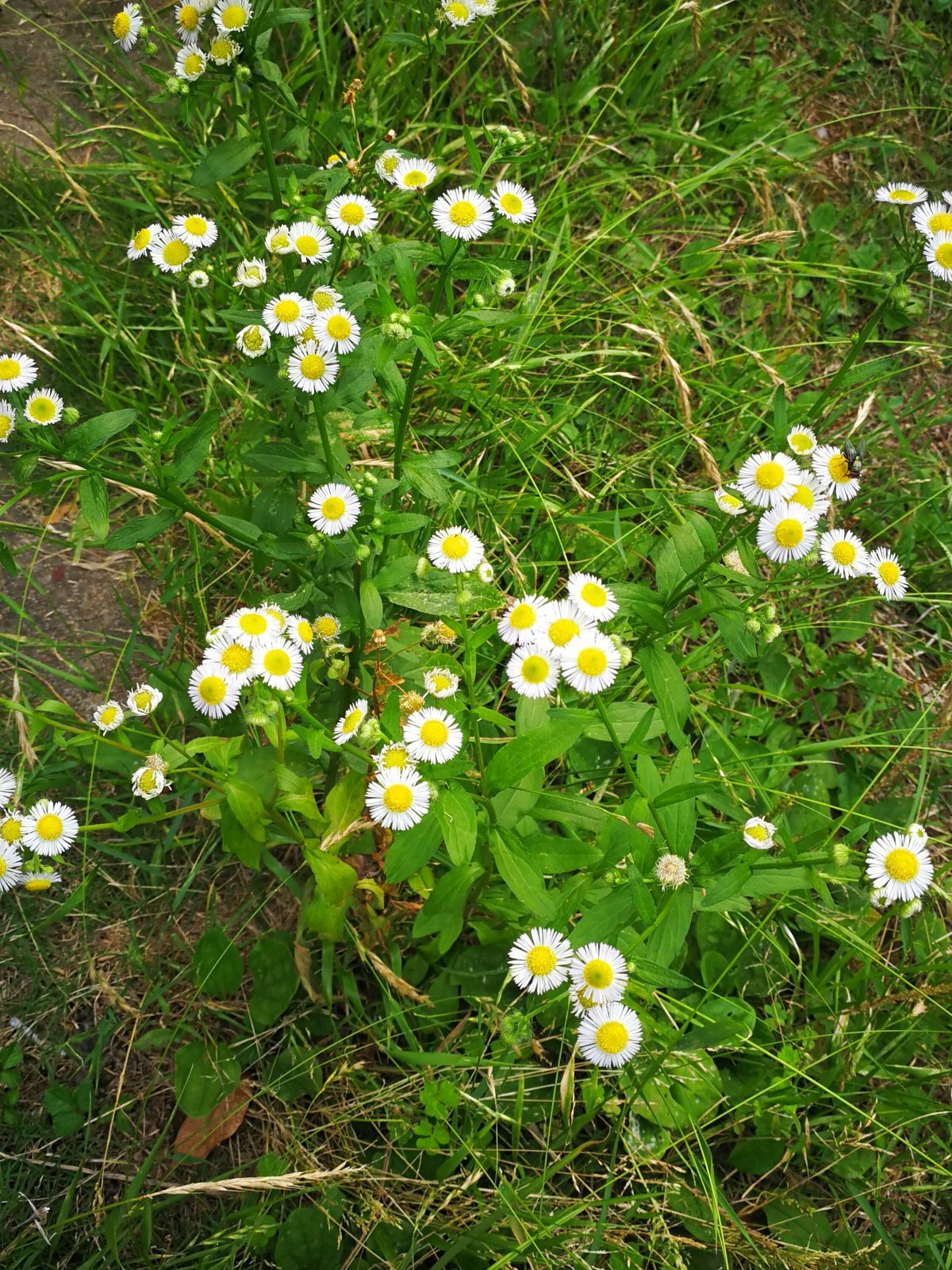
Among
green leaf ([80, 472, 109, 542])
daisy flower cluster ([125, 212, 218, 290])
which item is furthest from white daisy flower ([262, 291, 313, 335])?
green leaf ([80, 472, 109, 542])

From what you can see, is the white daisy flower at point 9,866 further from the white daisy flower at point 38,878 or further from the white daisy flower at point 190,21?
the white daisy flower at point 190,21

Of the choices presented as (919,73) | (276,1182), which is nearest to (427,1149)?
(276,1182)

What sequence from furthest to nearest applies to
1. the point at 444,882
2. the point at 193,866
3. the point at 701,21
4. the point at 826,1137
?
the point at 701,21
the point at 193,866
the point at 826,1137
the point at 444,882

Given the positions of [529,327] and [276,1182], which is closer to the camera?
[276,1182]

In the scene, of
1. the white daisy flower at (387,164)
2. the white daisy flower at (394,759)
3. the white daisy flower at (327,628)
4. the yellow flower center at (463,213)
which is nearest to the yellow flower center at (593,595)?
the white daisy flower at (394,759)

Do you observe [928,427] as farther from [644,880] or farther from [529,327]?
[644,880]

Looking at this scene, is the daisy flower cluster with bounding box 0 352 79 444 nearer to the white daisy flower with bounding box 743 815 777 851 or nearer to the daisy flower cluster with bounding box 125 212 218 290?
the daisy flower cluster with bounding box 125 212 218 290

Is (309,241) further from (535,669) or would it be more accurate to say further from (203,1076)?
(203,1076)
